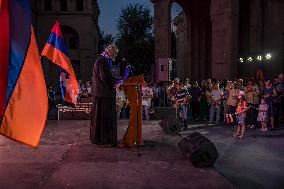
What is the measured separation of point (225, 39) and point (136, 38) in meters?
22.8

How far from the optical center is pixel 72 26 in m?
44.3

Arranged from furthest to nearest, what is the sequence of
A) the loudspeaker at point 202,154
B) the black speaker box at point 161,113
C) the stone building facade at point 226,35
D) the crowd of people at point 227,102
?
the stone building facade at point 226,35, the black speaker box at point 161,113, the crowd of people at point 227,102, the loudspeaker at point 202,154

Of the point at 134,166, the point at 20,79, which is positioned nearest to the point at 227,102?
the point at 134,166

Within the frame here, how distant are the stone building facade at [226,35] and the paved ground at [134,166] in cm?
1200

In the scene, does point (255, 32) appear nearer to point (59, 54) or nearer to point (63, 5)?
point (59, 54)

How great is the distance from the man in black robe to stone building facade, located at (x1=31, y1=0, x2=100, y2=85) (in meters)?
34.5

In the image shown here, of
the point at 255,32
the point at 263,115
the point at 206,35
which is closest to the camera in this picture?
the point at 263,115

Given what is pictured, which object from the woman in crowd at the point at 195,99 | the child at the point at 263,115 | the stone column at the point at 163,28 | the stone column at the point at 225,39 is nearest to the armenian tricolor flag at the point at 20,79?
the child at the point at 263,115

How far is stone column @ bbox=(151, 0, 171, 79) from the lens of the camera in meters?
24.9

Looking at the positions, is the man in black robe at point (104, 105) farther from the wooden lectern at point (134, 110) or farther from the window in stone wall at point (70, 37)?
the window in stone wall at point (70, 37)

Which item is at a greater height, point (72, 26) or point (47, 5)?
point (47, 5)

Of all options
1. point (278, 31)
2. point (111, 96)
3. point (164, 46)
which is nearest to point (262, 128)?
point (111, 96)

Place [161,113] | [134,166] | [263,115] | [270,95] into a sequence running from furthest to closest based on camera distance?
[161,113] < [270,95] < [263,115] < [134,166]

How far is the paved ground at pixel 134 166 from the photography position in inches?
234
